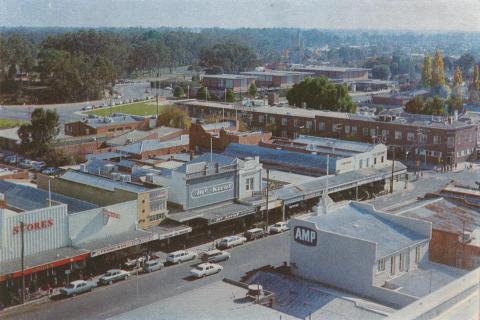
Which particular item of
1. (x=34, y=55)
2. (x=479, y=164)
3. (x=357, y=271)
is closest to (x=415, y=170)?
(x=479, y=164)

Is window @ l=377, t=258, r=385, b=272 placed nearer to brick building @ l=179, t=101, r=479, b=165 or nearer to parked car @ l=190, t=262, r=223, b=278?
parked car @ l=190, t=262, r=223, b=278

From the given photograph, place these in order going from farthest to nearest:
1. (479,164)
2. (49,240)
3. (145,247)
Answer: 1. (479,164)
2. (145,247)
3. (49,240)

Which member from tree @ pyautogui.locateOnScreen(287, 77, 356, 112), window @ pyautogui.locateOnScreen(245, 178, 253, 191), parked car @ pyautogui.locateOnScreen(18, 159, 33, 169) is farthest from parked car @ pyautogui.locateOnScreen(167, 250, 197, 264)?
tree @ pyautogui.locateOnScreen(287, 77, 356, 112)

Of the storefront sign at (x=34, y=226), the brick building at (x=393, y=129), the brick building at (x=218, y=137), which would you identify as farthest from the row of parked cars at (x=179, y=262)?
the brick building at (x=393, y=129)

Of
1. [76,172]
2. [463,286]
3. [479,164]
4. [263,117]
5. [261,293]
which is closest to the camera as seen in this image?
[463,286]

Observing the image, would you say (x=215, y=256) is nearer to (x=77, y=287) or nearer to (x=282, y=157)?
(x=77, y=287)

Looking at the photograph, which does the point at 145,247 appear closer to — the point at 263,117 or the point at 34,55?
the point at 263,117

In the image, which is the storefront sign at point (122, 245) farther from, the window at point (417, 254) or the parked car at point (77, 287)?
the window at point (417, 254)
